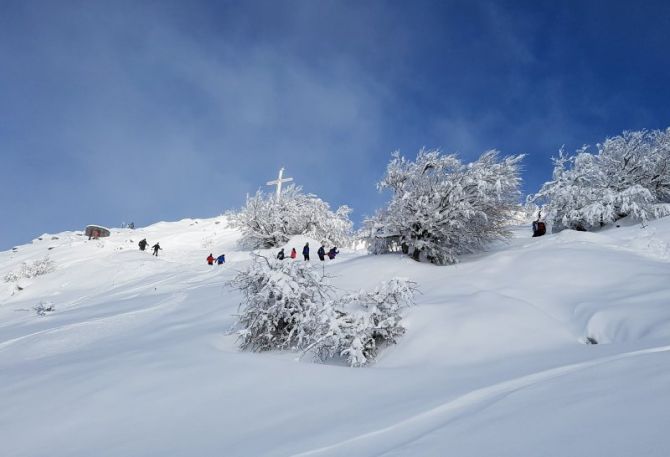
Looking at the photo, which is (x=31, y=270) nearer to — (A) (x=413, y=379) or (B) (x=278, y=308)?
(B) (x=278, y=308)

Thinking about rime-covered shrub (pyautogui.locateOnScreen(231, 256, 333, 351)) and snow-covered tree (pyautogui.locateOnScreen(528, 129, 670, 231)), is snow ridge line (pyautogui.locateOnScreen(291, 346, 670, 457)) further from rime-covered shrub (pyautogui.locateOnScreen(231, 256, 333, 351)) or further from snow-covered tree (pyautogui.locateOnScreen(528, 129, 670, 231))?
snow-covered tree (pyautogui.locateOnScreen(528, 129, 670, 231))

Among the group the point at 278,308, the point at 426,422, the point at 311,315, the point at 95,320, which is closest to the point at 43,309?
the point at 95,320

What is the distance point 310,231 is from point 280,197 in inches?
152

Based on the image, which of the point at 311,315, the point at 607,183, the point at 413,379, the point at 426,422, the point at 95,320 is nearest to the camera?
the point at 426,422

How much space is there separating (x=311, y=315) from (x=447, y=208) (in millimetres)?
7455

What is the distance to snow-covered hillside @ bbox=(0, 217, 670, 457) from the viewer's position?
2645 mm

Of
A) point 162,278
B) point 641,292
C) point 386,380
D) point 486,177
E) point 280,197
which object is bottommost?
point 386,380

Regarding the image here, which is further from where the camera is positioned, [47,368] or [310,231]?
[310,231]

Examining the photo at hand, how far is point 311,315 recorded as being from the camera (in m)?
7.65

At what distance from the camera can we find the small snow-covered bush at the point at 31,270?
2347cm

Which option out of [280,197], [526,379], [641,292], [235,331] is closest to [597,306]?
[641,292]

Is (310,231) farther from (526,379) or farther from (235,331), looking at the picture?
(526,379)

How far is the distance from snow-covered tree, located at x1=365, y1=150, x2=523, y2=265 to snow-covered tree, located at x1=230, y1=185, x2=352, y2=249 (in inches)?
531

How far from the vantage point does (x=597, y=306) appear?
24.4ft
